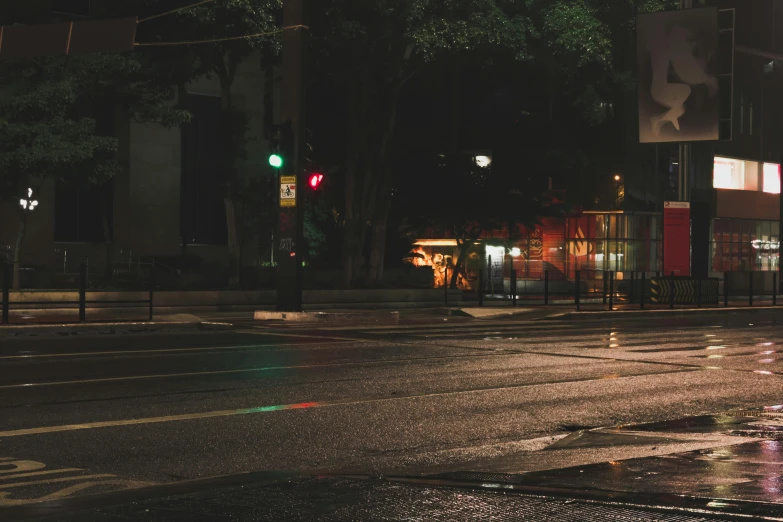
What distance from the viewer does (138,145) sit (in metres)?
44.2

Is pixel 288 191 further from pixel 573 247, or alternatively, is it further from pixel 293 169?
pixel 573 247

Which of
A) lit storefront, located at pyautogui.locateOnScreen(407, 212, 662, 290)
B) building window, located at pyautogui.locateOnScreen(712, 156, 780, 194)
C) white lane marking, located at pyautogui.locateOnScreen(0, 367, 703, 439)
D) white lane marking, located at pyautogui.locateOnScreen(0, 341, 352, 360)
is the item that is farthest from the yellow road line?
building window, located at pyautogui.locateOnScreen(712, 156, 780, 194)

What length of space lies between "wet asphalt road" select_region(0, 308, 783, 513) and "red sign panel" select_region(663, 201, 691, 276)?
14398 mm

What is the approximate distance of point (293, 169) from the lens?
26938 millimetres

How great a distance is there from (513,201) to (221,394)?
34223 mm

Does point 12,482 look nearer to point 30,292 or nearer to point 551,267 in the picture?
point 30,292

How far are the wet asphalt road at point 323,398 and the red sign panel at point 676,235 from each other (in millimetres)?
14398

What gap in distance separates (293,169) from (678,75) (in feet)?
45.2

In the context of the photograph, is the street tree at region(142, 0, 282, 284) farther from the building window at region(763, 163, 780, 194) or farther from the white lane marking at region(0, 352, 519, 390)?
the building window at region(763, 163, 780, 194)

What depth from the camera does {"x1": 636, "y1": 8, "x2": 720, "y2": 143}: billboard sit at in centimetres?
3297

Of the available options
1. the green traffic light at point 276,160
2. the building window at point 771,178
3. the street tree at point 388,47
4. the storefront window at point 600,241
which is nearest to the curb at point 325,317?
the green traffic light at point 276,160

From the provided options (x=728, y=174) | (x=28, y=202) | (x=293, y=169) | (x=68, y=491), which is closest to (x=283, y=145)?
(x=293, y=169)

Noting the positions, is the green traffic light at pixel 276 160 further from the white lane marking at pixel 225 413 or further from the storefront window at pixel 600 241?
the storefront window at pixel 600 241

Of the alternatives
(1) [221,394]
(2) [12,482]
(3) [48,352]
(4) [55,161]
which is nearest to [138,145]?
(4) [55,161]
